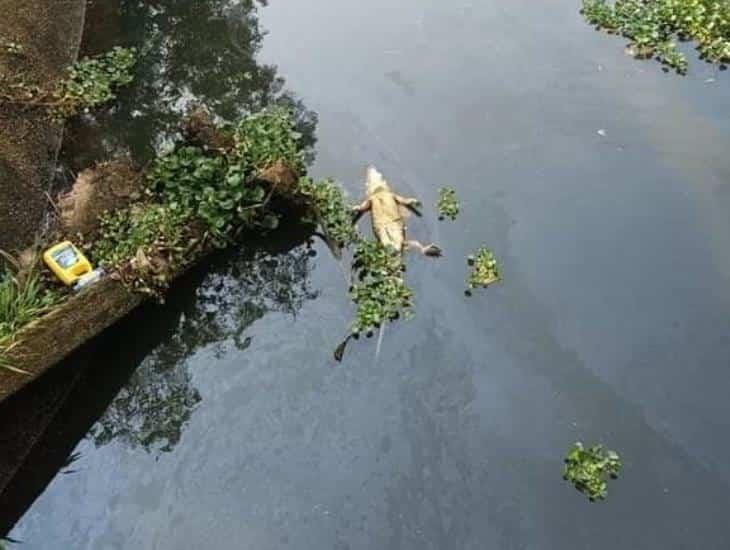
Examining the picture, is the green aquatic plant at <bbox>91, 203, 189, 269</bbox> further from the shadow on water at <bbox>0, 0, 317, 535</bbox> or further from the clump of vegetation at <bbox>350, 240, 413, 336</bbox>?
the clump of vegetation at <bbox>350, 240, 413, 336</bbox>

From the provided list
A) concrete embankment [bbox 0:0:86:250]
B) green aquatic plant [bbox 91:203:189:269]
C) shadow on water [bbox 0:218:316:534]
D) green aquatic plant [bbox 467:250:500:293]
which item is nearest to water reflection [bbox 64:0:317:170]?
concrete embankment [bbox 0:0:86:250]

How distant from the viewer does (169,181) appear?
6926 mm

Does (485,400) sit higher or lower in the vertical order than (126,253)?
lower

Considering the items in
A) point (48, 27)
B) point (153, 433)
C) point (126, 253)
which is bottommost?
point (153, 433)

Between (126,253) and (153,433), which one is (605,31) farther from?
(153,433)

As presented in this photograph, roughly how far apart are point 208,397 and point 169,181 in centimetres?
196

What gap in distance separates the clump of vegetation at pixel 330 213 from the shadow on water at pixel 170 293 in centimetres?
23

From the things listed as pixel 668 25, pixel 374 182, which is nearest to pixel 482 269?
pixel 374 182

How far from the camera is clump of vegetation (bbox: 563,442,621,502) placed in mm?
5395

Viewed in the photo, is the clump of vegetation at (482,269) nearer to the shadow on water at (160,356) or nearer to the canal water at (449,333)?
the canal water at (449,333)

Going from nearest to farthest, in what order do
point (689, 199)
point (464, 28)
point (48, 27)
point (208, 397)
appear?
point (208, 397), point (689, 199), point (48, 27), point (464, 28)

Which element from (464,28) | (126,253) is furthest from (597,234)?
(126,253)

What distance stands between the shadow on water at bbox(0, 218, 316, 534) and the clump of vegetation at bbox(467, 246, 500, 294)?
1307 mm

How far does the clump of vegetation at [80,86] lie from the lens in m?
7.79
